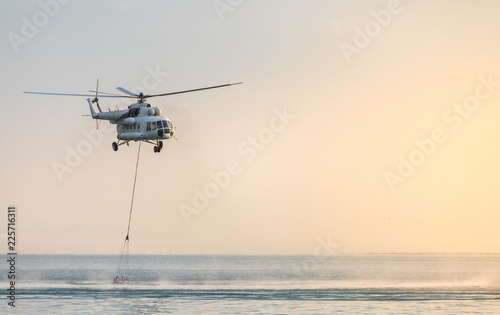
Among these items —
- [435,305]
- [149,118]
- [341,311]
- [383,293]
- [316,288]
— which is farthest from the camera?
[316,288]

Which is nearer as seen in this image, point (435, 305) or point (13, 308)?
point (13, 308)

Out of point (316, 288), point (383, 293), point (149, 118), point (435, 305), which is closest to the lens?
point (149, 118)

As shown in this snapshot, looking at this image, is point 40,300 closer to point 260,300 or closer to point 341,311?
point 260,300

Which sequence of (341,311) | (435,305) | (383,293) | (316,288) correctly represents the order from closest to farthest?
(341,311) → (435,305) → (383,293) → (316,288)

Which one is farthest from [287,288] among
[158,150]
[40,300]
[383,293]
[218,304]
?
[158,150]

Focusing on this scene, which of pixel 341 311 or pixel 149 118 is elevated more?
pixel 149 118

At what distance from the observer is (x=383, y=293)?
89.2 m

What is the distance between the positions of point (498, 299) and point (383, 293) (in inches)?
541

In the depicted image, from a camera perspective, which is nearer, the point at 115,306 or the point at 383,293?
the point at 115,306

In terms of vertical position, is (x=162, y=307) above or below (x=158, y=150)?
below

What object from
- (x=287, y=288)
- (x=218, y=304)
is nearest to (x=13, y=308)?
(x=218, y=304)

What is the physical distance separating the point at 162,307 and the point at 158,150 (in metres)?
29.0

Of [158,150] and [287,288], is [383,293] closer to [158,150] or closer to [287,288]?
[287,288]

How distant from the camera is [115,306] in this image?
2990 inches
